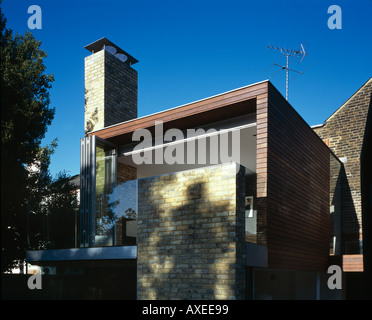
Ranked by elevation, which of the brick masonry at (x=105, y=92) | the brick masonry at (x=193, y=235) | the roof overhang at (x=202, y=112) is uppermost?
the brick masonry at (x=105, y=92)

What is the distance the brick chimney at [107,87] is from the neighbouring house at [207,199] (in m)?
0.04

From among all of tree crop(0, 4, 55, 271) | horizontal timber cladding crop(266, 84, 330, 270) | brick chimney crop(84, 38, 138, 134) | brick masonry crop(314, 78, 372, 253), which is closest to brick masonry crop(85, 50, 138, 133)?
brick chimney crop(84, 38, 138, 134)

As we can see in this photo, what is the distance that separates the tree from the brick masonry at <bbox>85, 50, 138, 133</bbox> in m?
1.23

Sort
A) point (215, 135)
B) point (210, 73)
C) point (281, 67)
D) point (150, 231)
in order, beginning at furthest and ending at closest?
point (281, 67) < point (210, 73) < point (215, 135) < point (150, 231)

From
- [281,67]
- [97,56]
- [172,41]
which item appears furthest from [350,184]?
[97,56]

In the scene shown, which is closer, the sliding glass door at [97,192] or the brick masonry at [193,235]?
the brick masonry at [193,235]

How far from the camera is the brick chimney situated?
40.2 feet

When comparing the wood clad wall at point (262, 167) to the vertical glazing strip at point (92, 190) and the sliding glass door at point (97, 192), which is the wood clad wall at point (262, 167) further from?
the vertical glazing strip at point (92, 190)

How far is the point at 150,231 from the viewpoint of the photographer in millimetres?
7152

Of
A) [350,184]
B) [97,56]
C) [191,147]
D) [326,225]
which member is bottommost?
[326,225]

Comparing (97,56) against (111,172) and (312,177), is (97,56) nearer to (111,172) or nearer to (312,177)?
(111,172)

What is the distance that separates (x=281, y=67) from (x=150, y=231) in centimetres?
965

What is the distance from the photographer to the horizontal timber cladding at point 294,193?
7.67 meters

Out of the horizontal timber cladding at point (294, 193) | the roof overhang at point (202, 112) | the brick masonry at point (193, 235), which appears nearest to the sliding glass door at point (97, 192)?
the roof overhang at point (202, 112)
